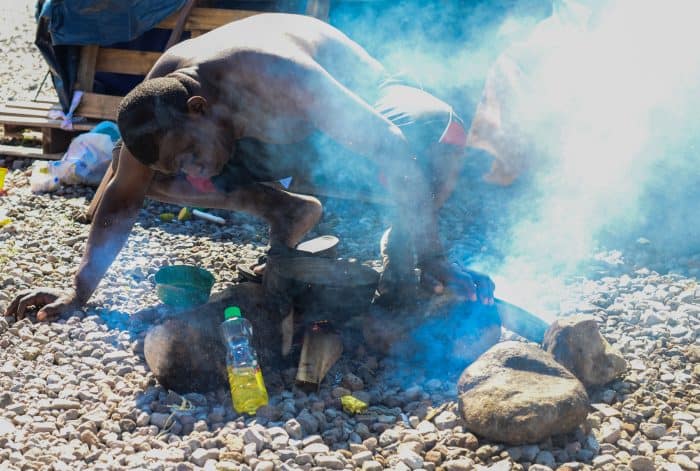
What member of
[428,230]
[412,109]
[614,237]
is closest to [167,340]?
[428,230]

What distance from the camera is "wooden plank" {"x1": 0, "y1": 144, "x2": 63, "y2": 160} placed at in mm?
7066

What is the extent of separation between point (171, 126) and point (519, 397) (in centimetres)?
176

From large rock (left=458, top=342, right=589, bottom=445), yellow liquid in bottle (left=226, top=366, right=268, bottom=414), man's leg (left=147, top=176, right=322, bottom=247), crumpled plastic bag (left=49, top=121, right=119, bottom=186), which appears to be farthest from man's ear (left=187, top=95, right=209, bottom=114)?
crumpled plastic bag (left=49, top=121, right=119, bottom=186)

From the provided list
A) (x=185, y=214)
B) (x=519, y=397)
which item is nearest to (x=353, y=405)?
(x=519, y=397)

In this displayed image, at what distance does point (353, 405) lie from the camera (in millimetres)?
3203

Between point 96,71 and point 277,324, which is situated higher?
point 277,324

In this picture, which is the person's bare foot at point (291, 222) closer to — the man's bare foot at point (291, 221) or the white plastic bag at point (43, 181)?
the man's bare foot at point (291, 221)

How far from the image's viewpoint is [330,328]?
3609 mm

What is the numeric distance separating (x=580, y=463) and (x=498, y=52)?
4.47 metres

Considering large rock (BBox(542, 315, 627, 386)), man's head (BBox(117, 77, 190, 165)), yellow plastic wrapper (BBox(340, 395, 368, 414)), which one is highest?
man's head (BBox(117, 77, 190, 165))

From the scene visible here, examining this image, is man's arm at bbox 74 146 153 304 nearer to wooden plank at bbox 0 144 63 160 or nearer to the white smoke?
the white smoke

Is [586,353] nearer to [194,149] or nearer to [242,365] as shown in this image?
[242,365]

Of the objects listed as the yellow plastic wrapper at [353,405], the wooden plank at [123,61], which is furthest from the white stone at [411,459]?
the wooden plank at [123,61]

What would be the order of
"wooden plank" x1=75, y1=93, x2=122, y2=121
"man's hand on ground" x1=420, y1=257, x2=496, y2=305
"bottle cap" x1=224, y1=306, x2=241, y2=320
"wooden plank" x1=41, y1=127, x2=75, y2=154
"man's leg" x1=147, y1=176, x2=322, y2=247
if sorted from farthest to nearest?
"wooden plank" x1=41, y1=127, x2=75, y2=154 → "wooden plank" x1=75, y1=93, x2=122, y2=121 → "man's leg" x1=147, y1=176, x2=322, y2=247 → "man's hand on ground" x1=420, y1=257, x2=496, y2=305 → "bottle cap" x1=224, y1=306, x2=241, y2=320
